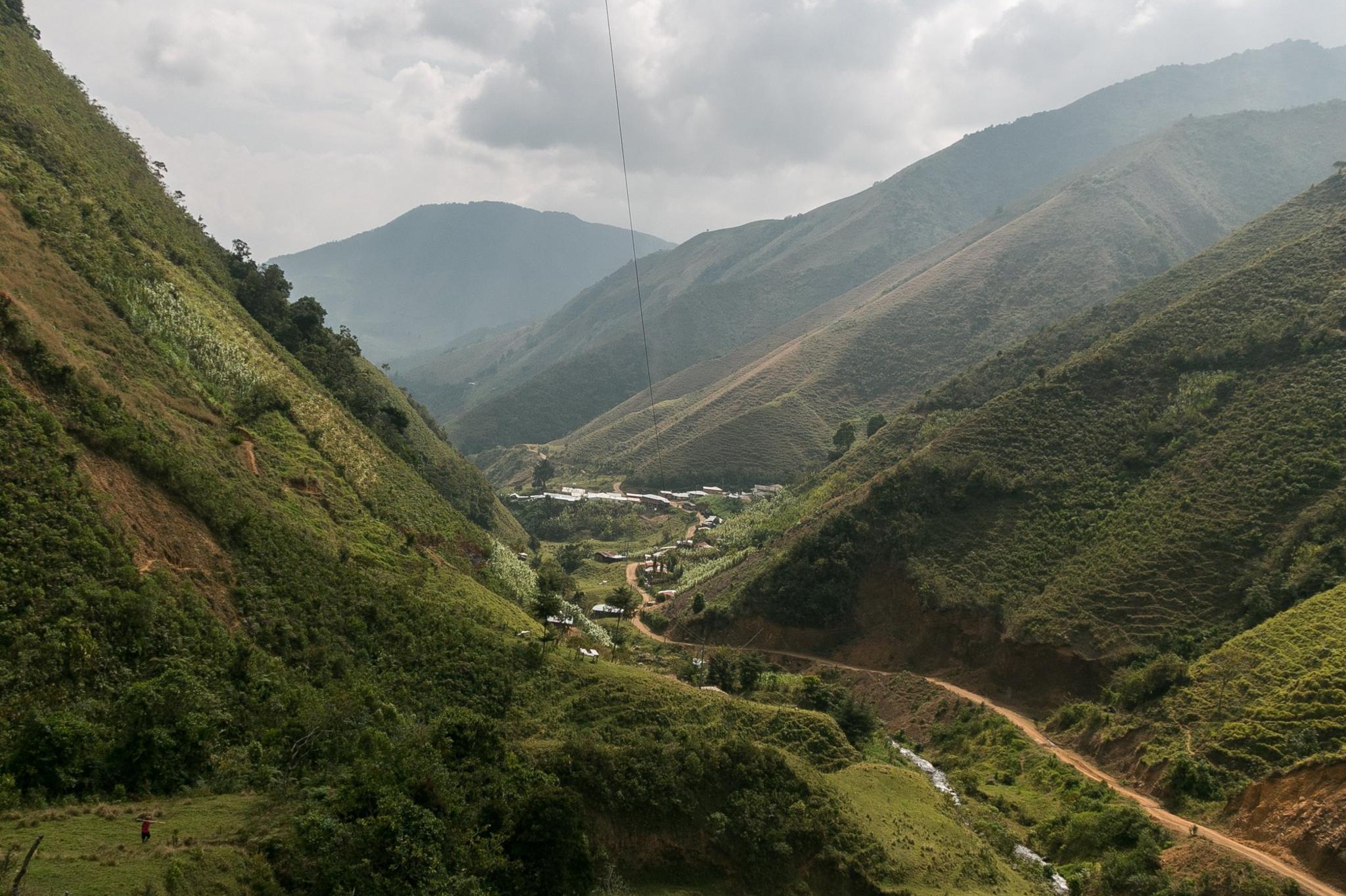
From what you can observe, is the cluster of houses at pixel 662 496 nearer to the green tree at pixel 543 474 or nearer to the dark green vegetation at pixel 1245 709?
the green tree at pixel 543 474

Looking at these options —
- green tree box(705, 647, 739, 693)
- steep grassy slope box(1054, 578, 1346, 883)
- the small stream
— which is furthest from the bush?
green tree box(705, 647, 739, 693)

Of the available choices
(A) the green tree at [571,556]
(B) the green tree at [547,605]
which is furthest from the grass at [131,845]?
(A) the green tree at [571,556]

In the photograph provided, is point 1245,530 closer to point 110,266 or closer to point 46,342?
point 46,342

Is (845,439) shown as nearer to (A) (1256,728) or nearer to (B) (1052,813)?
(B) (1052,813)

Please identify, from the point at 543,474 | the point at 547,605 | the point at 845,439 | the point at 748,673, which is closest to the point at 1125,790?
the point at 748,673

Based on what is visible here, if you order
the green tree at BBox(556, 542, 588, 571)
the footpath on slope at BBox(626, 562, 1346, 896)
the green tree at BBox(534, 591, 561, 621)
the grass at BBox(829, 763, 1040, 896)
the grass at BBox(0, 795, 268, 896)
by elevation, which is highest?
the grass at BBox(0, 795, 268, 896)

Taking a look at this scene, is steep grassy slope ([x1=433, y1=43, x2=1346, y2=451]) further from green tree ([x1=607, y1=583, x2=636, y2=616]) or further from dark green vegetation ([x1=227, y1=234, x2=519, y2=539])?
green tree ([x1=607, y1=583, x2=636, y2=616])

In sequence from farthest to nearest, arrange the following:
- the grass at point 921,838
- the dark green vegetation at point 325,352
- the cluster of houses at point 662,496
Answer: the cluster of houses at point 662,496, the dark green vegetation at point 325,352, the grass at point 921,838
